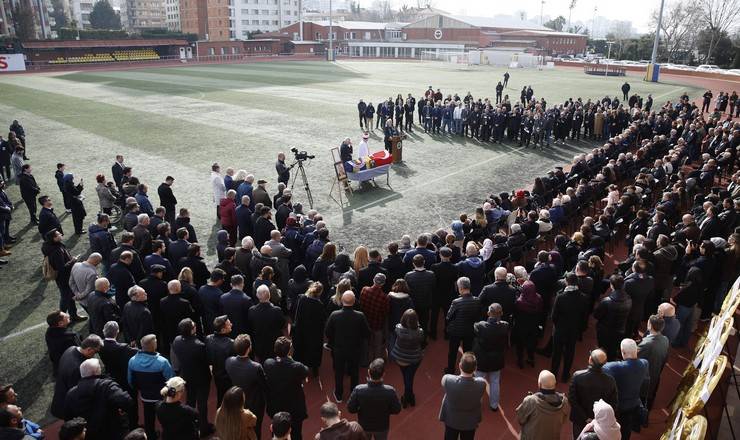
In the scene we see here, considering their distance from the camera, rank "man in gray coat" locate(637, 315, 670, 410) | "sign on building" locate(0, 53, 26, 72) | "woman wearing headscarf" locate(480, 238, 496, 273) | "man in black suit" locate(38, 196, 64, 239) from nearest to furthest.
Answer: "man in gray coat" locate(637, 315, 670, 410), "woman wearing headscarf" locate(480, 238, 496, 273), "man in black suit" locate(38, 196, 64, 239), "sign on building" locate(0, 53, 26, 72)

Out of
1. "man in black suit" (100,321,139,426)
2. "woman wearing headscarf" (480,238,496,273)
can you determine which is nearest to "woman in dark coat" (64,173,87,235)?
"man in black suit" (100,321,139,426)

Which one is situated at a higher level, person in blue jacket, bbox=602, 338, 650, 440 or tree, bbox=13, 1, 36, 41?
tree, bbox=13, 1, 36, 41

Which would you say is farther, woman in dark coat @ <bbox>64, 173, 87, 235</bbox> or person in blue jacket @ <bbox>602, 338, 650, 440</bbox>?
woman in dark coat @ <bbox>64, 173, 87, 235</bbox>

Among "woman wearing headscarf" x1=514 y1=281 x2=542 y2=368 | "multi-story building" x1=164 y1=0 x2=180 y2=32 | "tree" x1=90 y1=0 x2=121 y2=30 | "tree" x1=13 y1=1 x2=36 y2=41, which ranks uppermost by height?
"multi-story building" x1=164 y1=0 x2=180 y2=32

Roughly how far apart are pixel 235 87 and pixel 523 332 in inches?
1544

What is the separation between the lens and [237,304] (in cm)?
683

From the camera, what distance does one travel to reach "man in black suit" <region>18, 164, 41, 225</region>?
41.8 feet

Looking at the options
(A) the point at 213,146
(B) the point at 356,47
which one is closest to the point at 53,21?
(B) the point at 356,47

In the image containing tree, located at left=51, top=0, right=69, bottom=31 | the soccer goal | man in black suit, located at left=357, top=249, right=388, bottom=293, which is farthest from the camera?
tree, located at left=51, top=0, right=69, bottom=31

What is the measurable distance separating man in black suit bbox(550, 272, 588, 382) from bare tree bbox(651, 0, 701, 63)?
8427cm

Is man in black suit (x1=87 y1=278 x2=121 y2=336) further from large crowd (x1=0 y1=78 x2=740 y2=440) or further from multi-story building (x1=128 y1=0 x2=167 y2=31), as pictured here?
multi-story building (x1=128 y1=0 x2=167 y2=31)

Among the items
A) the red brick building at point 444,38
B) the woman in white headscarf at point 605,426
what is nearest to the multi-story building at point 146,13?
the red brick building at point 444,38

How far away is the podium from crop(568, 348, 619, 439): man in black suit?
13991 mm

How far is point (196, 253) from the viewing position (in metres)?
7.97
